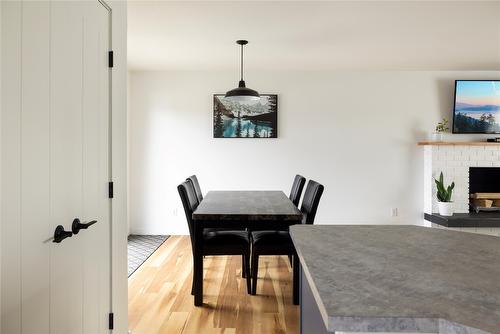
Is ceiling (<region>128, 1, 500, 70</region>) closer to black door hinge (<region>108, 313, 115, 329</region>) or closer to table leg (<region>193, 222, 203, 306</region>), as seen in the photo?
table leg (<region>193, 222, 203, 306</region>)

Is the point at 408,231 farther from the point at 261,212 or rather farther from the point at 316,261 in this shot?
the point at 261,212

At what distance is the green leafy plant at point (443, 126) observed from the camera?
188 inches

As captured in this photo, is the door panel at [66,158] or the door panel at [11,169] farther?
the door panel at [66,158]

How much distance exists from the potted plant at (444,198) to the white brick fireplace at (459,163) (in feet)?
0.30

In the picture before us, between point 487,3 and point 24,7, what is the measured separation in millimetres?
3192

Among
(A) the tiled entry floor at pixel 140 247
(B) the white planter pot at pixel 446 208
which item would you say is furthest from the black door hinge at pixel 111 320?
(B) the white planter pot at pixel 446 208

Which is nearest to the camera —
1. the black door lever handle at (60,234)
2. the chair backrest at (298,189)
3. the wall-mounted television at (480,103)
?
the black door lever handle at (60,234)

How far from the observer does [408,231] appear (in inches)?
58.1

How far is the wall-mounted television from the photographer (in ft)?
15.7

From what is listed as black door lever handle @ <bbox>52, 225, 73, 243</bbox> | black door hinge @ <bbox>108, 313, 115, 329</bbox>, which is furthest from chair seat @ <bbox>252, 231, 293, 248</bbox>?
black door lever handle @ <bbox>52, 225, 73, 243</bbox>

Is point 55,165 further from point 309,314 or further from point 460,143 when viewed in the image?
point 460,143

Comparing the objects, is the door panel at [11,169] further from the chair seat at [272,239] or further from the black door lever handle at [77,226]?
the chair seat at [272,239]

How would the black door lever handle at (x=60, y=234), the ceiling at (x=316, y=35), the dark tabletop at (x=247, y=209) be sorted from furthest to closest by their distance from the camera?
1. the ceiling at (x=316, y=35)
2. the dark tabletop at (x=247, y=209)
3. the black door lever handle at (x=60, y=234)

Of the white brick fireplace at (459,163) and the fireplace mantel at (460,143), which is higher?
the fireplace mantel at (460,143)
